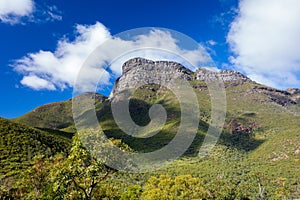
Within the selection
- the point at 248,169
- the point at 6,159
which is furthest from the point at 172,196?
the point at 248,169

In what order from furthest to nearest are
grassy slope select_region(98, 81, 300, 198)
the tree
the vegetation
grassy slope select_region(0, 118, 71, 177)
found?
grassy slope select_region(98, 81, 300, 198) → grassy slope select_region(0, 118, 71, 177) → the vegetation → the tree

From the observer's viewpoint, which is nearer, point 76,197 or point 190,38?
point 190,38

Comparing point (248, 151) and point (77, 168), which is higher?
point (248, 151)

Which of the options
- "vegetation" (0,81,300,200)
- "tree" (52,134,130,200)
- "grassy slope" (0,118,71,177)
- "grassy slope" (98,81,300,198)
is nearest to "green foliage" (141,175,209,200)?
"vegetation" (0,81,300,200)

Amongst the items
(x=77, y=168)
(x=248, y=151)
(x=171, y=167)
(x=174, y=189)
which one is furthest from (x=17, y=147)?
(x=248, y=151)

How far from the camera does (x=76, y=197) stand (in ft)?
48.8

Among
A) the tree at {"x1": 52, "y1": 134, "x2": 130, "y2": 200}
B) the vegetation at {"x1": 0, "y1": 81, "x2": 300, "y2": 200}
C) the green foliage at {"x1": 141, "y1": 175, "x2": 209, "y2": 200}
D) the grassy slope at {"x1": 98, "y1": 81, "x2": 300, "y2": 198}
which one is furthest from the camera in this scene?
the grassy slope at {"x1": 98, "y1": 81, "x2": 300, "y2": 198}

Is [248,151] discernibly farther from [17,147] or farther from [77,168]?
[77,168]

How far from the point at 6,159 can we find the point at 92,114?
148 ft

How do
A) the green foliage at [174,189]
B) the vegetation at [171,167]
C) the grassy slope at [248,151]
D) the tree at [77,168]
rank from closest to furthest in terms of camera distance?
the tree at [77,168] → the vegetation at [171,167] → the green foliage at [174,189] → the grassy slope at [248,151]

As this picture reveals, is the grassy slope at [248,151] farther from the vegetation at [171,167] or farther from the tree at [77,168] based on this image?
the tree at [77,168]

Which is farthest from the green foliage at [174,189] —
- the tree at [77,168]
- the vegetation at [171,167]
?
the tree at [77,168]

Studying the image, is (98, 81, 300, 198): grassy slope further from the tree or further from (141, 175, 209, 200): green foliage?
the tree

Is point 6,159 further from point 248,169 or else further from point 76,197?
point 248,169
